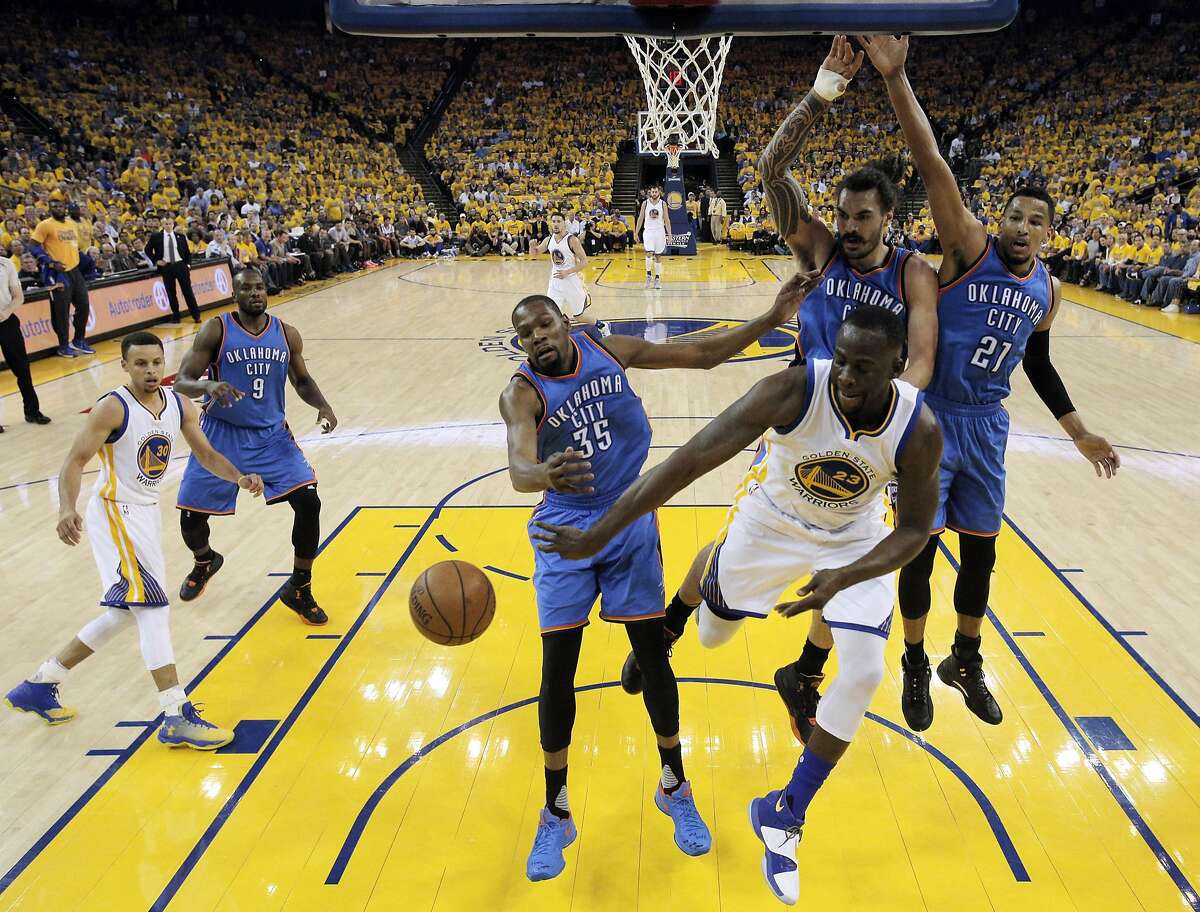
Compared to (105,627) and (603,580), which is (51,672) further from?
(603,580)

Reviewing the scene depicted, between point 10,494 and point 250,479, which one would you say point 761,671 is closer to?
point 250,479

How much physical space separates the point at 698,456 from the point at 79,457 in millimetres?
2656

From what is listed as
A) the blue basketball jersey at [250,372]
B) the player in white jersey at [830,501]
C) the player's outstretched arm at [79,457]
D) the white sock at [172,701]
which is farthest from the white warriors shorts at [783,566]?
the blue basketball jersey at [250,372]

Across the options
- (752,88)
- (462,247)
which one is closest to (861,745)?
(462,247)

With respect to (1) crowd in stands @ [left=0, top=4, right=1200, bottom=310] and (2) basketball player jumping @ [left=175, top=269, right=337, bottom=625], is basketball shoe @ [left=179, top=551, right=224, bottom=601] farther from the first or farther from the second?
(1) crowd in stands @ [left=0, top=4, right=1200, bottom=310]

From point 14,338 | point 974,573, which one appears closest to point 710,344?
point 974,573

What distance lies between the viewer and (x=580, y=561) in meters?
3.36

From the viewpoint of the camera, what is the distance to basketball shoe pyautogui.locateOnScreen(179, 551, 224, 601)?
17.8ft

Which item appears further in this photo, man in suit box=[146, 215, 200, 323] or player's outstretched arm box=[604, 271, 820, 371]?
man in suit box=[146, 215, 200, 323]

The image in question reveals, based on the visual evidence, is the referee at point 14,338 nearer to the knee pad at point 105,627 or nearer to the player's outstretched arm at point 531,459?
the knee pad at point 105,627

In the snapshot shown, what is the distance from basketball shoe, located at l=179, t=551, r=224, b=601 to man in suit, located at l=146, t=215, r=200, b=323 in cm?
1016

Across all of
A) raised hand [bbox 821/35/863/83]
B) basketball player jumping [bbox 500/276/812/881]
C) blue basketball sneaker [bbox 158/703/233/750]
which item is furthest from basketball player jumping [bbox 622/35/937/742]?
blue basketball sneaker [bbox 158/703/233/750]

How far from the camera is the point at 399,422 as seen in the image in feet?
29.6

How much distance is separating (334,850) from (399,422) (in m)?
5.91
